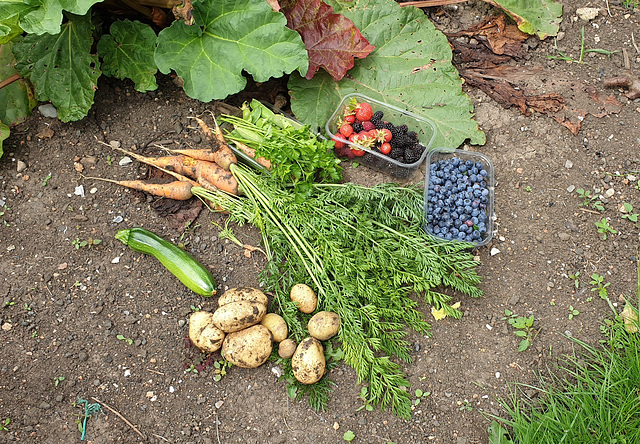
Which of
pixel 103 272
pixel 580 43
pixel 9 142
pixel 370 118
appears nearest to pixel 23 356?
pixel 103 272

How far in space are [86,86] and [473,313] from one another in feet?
9.12

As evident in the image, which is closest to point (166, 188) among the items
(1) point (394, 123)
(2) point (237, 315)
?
(2) point (237, 315)

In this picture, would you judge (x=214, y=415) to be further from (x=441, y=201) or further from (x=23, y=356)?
(x=441, y=201)

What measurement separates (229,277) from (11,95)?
183 cm

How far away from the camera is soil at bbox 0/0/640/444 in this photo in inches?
109

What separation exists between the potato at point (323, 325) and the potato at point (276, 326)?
0.14 metres

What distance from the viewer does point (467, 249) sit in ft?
10.3

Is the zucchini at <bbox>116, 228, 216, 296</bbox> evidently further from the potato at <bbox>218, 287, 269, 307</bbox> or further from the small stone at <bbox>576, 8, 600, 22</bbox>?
the small stone at <bbox>576, 8, 600, 22</bbox>

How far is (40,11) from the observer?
2748 mm

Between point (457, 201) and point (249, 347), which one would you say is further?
point (457, 201)

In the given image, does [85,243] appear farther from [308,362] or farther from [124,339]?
[308,362]

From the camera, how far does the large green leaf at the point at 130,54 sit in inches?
127

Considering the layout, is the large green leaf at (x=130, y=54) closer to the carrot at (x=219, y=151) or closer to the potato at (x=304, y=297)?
the carrot at (x=219, y=151)

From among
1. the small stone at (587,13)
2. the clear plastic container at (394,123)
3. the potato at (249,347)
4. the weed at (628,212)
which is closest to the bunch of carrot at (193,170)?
the clear plastic container at (394,123)
